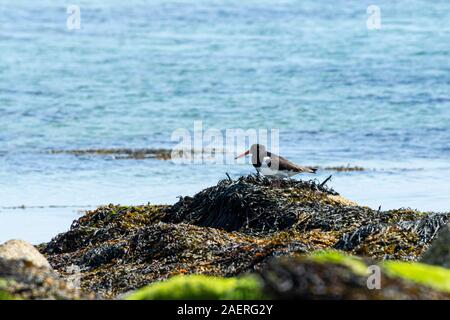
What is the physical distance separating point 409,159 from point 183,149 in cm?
493

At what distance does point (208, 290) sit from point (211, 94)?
25.0 m

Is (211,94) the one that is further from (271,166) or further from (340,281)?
(340,281)

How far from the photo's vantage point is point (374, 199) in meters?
16.1

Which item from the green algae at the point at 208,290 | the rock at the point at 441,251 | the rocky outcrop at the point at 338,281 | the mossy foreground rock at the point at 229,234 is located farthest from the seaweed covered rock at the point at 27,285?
the rock at the point at 441,251

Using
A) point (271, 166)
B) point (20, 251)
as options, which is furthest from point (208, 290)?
point (271, 166)

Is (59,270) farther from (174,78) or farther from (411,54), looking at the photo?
(411,54)

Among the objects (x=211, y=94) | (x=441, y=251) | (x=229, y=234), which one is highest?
(x=211, y=94)

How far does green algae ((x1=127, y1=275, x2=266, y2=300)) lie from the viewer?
5.82 m

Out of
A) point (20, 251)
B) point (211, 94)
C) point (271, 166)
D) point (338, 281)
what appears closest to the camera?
point (338, 281)

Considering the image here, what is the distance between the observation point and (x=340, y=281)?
211 inches

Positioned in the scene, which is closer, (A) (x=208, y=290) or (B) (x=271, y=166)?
(A) (x=208, y=290)

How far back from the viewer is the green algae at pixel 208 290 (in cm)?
582

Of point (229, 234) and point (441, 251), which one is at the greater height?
point (441, 251)
